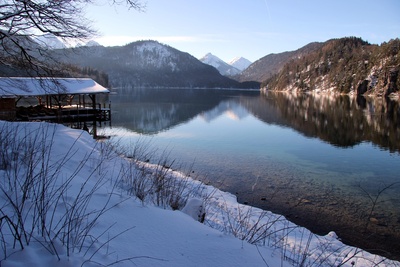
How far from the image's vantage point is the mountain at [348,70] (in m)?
88.7

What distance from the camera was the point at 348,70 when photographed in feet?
372

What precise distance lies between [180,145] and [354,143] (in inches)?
574

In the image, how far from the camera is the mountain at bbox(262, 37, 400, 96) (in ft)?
291

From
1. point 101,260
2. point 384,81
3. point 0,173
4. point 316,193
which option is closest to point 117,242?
point 101,260

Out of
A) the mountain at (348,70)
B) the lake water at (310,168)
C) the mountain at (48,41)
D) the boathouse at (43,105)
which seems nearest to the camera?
the mountain at (48,41)

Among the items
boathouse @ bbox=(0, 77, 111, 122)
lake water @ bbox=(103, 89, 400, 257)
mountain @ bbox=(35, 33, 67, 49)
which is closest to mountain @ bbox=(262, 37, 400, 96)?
lake water @ bbox=(103, 89, 400, 257)

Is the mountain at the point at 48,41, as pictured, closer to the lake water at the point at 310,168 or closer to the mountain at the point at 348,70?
the lake water at the point at 310,168

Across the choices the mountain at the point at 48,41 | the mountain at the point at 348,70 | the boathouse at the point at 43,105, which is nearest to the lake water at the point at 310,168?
the boathouse at the point at 43,105

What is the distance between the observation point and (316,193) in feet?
41.9

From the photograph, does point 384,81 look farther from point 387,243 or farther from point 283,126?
point 387,243

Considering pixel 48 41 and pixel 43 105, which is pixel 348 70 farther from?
pixel 48 41

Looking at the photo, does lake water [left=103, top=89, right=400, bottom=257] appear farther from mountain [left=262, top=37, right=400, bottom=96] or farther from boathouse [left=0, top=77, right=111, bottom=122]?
mountain [left=262, top=37, right=400, bottom=96]

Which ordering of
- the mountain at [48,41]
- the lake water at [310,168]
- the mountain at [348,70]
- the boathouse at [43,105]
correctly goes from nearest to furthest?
1. the mountain at [48,41]
2. the lake water at [310,168]
3. the boathouse at [43,105]
4. the mountain at [348,70]

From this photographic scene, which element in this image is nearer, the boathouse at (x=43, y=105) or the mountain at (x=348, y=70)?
the boathouse at (x=43, y=105)
